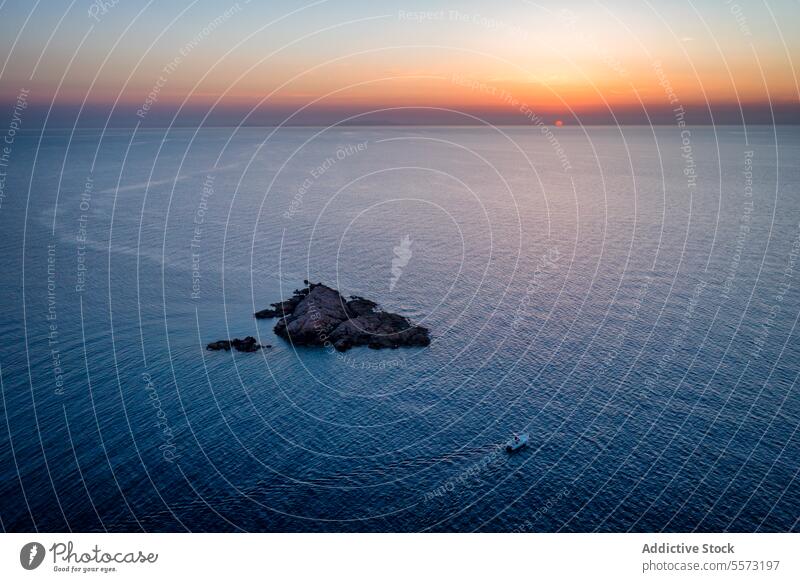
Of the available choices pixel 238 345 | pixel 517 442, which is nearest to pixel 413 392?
pixel 517 442

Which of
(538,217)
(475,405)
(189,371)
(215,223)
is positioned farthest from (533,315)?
(215,223)

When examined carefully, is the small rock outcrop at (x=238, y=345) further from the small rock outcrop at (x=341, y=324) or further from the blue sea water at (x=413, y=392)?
the small rock outcrop at (x=341, y=324)

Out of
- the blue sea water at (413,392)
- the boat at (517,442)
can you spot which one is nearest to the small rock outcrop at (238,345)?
the blue sea water at (413,392)

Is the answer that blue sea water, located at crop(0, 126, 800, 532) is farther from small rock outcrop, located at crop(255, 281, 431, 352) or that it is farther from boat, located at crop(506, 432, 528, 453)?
small rock outcrop, located at crop(255, 281, 431, 352)

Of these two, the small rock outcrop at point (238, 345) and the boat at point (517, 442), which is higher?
the small rock outcrop at point (238, 345)

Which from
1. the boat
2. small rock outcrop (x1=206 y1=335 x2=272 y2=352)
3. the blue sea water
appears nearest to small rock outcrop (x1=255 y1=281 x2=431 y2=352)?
the blue sea water

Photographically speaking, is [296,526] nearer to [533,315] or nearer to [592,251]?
[533,315]
